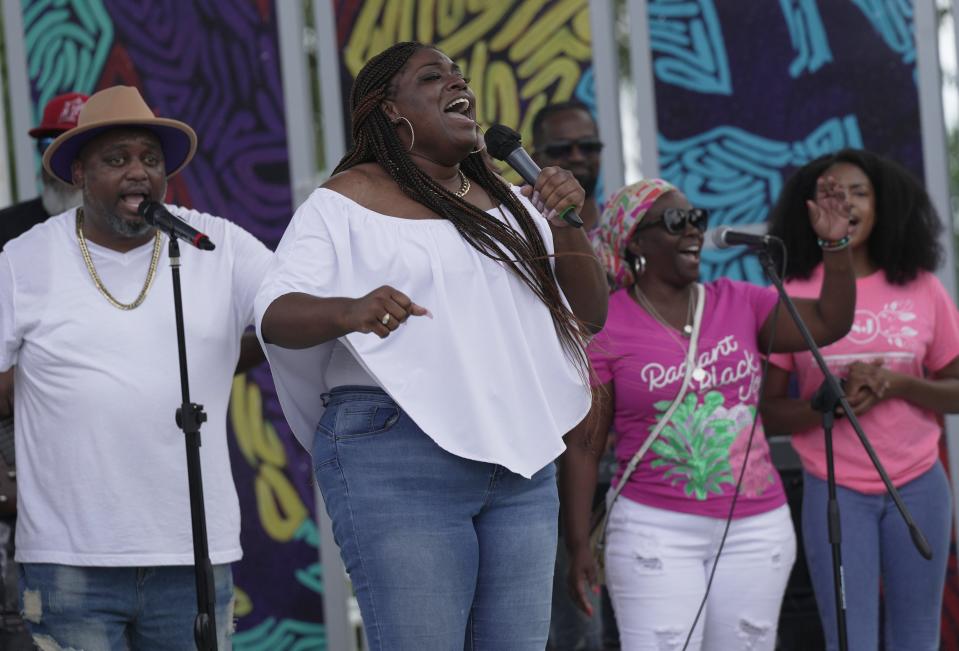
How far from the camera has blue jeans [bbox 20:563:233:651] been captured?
11.6 feet

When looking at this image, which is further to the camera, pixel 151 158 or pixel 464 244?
pixel 151 158

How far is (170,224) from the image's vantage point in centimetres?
348

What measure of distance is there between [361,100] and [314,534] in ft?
10.9

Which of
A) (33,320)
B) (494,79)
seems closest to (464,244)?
(33,320)

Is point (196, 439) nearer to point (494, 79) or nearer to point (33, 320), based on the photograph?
point (33, 320)

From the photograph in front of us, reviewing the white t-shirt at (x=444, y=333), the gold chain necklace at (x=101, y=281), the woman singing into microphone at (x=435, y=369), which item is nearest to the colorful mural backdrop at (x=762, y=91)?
the gold chain necklace at (x=101, y=281)

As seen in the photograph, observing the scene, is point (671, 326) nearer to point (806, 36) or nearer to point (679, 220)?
point (679, 220)

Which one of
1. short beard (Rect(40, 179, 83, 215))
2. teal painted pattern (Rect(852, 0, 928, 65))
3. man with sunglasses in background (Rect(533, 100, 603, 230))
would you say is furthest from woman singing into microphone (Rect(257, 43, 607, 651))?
teal painted pattern (Rect(852, 0, 928, 65))

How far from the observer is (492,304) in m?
2.77

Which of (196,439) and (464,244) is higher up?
(464,244)

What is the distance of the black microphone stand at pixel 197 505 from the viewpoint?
11.0 ft

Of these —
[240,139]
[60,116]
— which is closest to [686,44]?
[240,139]

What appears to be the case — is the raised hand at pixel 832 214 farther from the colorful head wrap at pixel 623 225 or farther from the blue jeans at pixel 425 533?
the blue jeans at pixel 425 533

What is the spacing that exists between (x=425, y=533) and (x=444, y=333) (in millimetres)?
388
